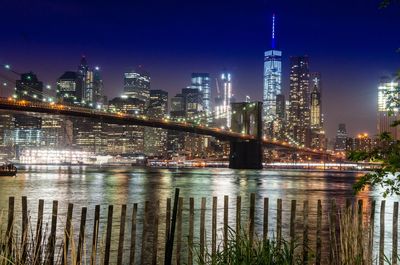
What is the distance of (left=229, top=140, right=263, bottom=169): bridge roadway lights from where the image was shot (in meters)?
123

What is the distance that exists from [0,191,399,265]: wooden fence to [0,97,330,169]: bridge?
57.7m

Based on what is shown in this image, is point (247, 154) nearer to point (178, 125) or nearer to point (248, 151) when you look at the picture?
point (248, 151)

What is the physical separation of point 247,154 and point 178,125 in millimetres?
23250

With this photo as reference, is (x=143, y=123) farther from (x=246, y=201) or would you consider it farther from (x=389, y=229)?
(x=389, y=229)

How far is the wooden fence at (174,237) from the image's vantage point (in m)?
9.50

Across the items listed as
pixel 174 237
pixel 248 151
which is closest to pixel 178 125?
pixel 248 151

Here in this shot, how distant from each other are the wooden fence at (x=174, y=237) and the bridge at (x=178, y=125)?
57.7 metres

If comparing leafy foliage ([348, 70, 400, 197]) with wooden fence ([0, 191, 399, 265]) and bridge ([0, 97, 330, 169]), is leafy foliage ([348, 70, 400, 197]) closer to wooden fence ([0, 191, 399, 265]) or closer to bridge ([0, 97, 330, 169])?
wooden fence ([0, 191, 399, 265])

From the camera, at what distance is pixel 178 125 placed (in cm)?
10556

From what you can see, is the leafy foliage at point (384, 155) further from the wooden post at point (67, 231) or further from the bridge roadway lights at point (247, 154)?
the bridge roadway lights at point (247, 154)

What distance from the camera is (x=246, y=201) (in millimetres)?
39500

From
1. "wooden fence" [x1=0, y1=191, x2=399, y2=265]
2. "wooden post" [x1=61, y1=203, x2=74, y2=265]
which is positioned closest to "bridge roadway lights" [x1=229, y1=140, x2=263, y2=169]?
"wooden fence" [x1=0, y1=191, x2=399, y2=265]

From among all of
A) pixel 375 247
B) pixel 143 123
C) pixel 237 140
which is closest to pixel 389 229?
pixel 375 247

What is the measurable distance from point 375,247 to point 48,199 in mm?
23397
